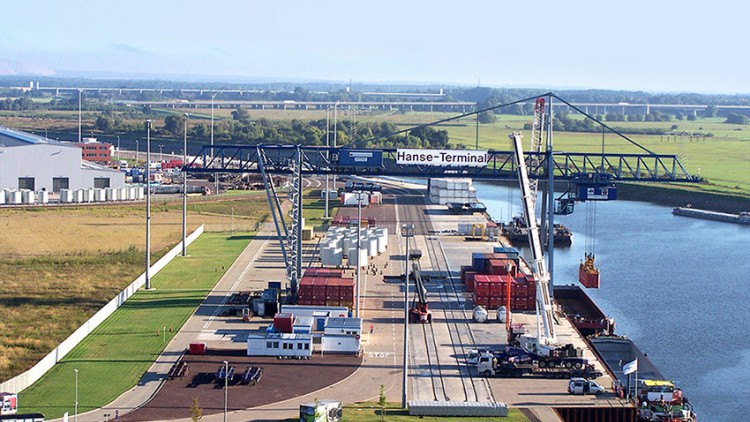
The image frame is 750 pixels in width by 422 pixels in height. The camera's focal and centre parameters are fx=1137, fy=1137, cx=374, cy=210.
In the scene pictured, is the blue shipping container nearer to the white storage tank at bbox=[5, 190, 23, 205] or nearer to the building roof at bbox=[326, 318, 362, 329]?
the building roof at bbox=[326, 318, 362, 329]

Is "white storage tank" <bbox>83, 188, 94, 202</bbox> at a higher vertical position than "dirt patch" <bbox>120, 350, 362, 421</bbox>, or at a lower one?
higher

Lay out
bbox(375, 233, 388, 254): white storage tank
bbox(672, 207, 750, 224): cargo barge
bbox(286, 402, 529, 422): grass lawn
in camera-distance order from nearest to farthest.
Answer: bbox(286, 402, 529, 422): grass lawn
bbox(375, 233, 388, 254): white storage tank
bbox(672, 207, 750, 224): cargo barge

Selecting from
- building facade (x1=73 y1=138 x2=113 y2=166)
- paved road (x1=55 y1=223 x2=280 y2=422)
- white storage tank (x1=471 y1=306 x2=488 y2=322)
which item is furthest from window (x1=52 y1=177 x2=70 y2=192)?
white storage tank (x1=471 y1=306 x2=488 y2=322)

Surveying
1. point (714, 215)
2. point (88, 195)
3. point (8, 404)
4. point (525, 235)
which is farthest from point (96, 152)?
point (8, 404)

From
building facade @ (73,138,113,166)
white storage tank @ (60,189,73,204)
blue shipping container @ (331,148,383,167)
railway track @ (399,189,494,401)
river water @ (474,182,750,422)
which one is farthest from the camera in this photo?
building facade @ (73,138,113,166)

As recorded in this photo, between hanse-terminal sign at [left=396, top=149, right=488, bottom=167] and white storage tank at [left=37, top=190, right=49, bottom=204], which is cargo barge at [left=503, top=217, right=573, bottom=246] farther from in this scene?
white storage tank at [left=37, top=190, right=49, bottom=204]

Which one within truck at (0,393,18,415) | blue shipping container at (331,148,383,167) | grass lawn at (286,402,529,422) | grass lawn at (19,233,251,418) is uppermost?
blue shipping container at (331,148,383,167)

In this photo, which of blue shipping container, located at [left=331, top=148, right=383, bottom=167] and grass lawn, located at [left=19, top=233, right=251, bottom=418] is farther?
blue shipping container, located at [left=331, top=148, right=383, bottom=167]

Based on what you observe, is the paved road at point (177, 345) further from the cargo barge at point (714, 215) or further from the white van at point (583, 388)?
the cargo barge at point (714, 215)
